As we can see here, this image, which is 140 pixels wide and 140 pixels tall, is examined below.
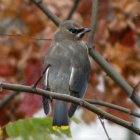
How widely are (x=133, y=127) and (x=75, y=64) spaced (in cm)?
94

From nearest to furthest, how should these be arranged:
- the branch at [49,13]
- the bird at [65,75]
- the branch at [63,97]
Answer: the branch at [63,97], the bird at [65,75], the branch at [49,13]

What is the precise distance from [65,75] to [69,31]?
575 millimetres

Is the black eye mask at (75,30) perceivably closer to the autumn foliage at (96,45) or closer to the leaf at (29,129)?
the leaf at (29,129)

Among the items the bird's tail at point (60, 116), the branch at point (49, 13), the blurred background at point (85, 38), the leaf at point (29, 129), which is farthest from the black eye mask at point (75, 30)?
the blurred background at point (85, 38)

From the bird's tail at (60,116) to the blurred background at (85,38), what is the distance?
2.02m

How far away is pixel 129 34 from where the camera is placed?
7.88 meters

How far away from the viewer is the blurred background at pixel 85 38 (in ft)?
25.2

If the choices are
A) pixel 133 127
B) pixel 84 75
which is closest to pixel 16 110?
pixel 84 75

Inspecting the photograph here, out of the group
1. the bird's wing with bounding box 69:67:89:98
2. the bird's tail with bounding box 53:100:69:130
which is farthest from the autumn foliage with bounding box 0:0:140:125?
the bird's tail with bounding box 53:100:69:130

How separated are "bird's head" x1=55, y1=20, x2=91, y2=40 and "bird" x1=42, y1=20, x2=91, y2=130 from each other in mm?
36

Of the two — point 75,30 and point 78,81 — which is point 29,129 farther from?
point 75,30

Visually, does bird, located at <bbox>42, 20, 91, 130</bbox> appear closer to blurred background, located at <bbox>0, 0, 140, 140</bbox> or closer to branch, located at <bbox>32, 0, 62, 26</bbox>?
branch, located at <bbox>32, 0, 62, 26</bbox>

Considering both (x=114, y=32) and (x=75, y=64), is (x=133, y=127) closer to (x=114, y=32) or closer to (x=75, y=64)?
(x=75, y=64)

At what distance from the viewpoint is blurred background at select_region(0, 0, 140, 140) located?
769cm
